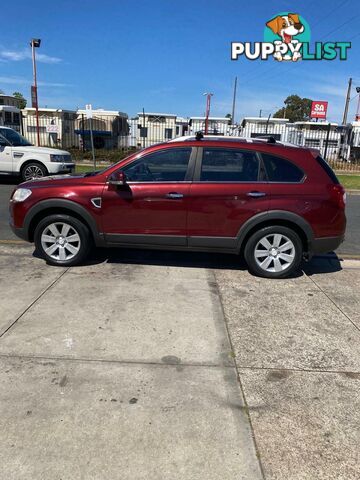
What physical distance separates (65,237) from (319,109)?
132 feet

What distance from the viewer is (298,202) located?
16.5ft

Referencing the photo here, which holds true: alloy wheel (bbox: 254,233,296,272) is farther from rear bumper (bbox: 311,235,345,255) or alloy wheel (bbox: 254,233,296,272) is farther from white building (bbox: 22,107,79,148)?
white building (bbox: 22,107,79,148)

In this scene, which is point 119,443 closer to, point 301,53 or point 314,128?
point 301,53

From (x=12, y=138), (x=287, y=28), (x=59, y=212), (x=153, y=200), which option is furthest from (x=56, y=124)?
(x=153, y=200)

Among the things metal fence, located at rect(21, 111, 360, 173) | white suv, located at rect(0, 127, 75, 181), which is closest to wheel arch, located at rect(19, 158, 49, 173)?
white suv, located at rect(0, 127, 75, 181)

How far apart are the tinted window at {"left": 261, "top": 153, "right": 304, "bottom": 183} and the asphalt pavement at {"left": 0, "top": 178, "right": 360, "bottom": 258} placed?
7.26ft

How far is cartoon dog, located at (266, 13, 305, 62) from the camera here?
18.7m

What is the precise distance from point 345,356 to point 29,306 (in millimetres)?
2948

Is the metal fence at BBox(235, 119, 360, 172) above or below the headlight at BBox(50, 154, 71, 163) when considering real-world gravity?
above

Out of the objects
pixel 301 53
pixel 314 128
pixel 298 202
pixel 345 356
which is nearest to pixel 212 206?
pixel 298 202

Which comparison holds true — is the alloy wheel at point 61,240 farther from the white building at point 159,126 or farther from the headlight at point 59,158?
the white building at point 159,126

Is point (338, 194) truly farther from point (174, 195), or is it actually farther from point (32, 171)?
point (32, 171)

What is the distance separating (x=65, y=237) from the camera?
5340 mm

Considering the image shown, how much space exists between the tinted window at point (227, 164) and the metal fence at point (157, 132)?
23.9 metres
